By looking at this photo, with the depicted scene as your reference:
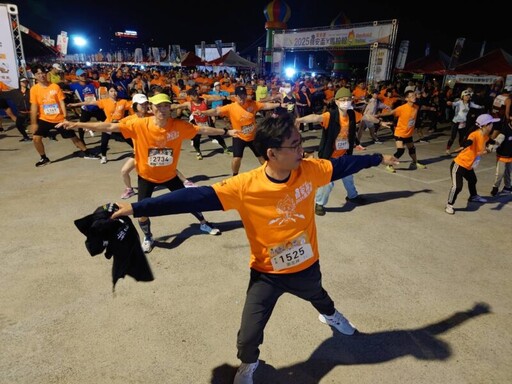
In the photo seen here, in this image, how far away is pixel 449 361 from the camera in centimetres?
297

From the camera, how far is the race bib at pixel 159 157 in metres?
4.49

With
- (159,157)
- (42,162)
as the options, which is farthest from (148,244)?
(42,162)

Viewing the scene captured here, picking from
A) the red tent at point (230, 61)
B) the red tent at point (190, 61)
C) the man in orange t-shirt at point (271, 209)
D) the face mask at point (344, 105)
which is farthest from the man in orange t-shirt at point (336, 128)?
the red tent at point (190, 61)

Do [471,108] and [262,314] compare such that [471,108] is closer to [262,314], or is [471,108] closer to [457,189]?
[457,189]

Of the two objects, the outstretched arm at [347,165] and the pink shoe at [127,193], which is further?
the pink shoe at [127,193]

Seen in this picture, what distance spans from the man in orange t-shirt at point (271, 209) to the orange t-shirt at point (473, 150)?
447cm

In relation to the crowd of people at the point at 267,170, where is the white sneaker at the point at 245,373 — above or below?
below

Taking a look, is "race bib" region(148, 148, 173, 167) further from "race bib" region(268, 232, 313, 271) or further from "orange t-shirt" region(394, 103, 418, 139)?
"orange t-shirt" region(394, 103, 418, 139)

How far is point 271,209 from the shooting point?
2.28m

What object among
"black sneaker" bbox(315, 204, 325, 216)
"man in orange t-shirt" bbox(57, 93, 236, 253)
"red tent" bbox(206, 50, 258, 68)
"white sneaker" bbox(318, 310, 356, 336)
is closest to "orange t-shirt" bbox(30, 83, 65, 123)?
"man in orange t-shirt" bbox(57, 93, 236, 253)

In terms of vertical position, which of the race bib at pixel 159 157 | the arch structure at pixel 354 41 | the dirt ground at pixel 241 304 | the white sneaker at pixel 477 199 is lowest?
the dirt ground at pixel 241 304

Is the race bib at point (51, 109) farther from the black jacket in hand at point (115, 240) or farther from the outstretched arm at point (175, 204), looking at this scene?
the outstretched arm at point (175, 204)

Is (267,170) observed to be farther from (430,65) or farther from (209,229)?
(430,65)

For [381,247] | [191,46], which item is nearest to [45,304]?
[381,247]
